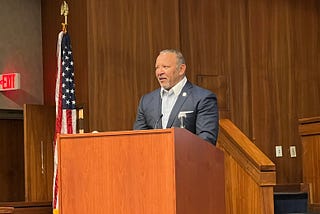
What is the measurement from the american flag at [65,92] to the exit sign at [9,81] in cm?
112

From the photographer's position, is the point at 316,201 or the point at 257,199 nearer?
the point at 257,199

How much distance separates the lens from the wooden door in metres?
7.86

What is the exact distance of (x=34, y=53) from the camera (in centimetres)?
845

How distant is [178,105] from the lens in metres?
4.26

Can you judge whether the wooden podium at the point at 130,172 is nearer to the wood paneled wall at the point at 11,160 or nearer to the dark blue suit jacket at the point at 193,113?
the dark blue suit jacket at the point at 193,113

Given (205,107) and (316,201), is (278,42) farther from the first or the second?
(205,107)

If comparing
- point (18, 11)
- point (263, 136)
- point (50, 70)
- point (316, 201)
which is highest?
point (18, 11)

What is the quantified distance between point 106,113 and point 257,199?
6.92 feet

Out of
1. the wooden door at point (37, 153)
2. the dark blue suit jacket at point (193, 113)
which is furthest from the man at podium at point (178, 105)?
the wooden door at point (37, 153)

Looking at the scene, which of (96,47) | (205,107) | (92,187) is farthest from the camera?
(96,47)

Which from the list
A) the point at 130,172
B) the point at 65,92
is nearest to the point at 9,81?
the point at 65,92

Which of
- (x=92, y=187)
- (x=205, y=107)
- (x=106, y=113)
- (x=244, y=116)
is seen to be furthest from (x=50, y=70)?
(x=92, y=187)

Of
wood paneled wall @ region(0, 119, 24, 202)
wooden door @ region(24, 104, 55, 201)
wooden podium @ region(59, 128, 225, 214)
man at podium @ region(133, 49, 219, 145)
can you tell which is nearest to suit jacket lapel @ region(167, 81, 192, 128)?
man at podium @ region(133, 49, 219, 145)

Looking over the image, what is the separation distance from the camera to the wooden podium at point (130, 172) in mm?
3436
